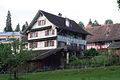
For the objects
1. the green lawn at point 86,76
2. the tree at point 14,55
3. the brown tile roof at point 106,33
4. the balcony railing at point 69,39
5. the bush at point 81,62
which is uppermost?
the brown tile roof at point 106,33

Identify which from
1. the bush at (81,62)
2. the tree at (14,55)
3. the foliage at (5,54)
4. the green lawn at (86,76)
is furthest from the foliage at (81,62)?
the foliage at (5,54)

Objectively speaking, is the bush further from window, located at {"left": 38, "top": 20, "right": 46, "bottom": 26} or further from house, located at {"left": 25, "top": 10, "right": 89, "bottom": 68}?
window, located at {"left": 38, "top": 20, "right": 46, "bottom": 26}

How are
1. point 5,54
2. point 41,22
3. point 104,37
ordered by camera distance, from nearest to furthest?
1. point 5,54
2. point 41,22
3. point 104,37

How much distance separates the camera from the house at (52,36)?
1730 inches

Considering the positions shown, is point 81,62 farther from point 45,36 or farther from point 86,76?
point 45,36

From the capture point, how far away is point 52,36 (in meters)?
46.6

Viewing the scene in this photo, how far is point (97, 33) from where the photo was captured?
63031 mm

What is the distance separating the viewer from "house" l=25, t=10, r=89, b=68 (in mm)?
43938

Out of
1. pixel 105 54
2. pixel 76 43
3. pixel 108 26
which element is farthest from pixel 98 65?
pixel 108 26

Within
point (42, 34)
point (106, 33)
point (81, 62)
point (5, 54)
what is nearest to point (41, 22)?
point (42, 34)

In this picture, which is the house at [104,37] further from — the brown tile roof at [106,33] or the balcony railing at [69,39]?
the balcony railing at [69,39]

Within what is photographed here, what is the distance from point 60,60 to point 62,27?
7204 mm

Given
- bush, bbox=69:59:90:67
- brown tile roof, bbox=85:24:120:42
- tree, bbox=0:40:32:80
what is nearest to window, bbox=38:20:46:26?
bush, bbox=69:59:90:67

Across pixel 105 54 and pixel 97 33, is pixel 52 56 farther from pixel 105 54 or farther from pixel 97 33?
pixel 97 33
